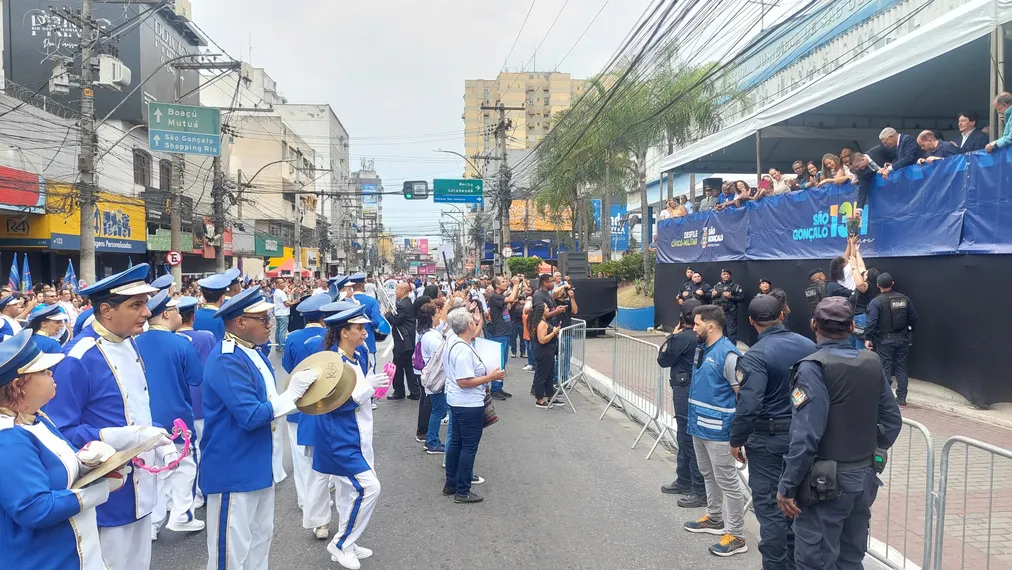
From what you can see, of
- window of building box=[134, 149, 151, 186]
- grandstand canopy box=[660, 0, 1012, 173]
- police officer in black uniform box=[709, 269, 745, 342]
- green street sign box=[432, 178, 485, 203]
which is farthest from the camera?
green street sign box=[432, 178, 485, 203]

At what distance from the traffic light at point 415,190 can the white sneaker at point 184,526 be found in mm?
25785

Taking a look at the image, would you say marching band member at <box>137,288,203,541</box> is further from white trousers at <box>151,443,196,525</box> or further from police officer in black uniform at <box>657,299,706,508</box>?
police officer in black uniform at <box>657,299,706,508</box>

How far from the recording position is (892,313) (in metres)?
8.84

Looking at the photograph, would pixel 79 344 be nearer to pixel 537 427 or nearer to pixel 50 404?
pixel 50 404

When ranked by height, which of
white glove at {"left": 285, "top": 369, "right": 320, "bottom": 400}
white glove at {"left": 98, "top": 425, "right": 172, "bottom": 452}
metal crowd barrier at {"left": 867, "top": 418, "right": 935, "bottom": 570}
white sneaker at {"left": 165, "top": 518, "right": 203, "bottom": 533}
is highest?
white glove at {"left": 285, "top": 369, "right": 320, "bottom": 400}

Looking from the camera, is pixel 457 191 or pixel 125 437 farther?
pixel 457 191

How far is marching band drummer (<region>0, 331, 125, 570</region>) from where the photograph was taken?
2.31 metres

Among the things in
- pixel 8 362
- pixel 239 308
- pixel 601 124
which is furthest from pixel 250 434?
pixel 601 124

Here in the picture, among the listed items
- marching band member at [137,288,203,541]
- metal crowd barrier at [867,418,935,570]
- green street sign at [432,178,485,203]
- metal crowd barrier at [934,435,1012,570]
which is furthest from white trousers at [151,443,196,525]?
green street sign at [432,178,485,203]

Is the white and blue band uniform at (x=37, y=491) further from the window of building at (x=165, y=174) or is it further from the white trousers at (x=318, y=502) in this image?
the window of building at (x=165, y=174)

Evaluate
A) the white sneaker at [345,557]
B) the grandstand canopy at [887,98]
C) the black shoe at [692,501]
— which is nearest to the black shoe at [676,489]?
the black shoe at [692,501]

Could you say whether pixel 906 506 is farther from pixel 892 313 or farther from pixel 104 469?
pixel 892 313

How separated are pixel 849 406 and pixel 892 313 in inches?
254

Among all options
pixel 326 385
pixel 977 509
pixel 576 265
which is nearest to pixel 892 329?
pixel 977 509
